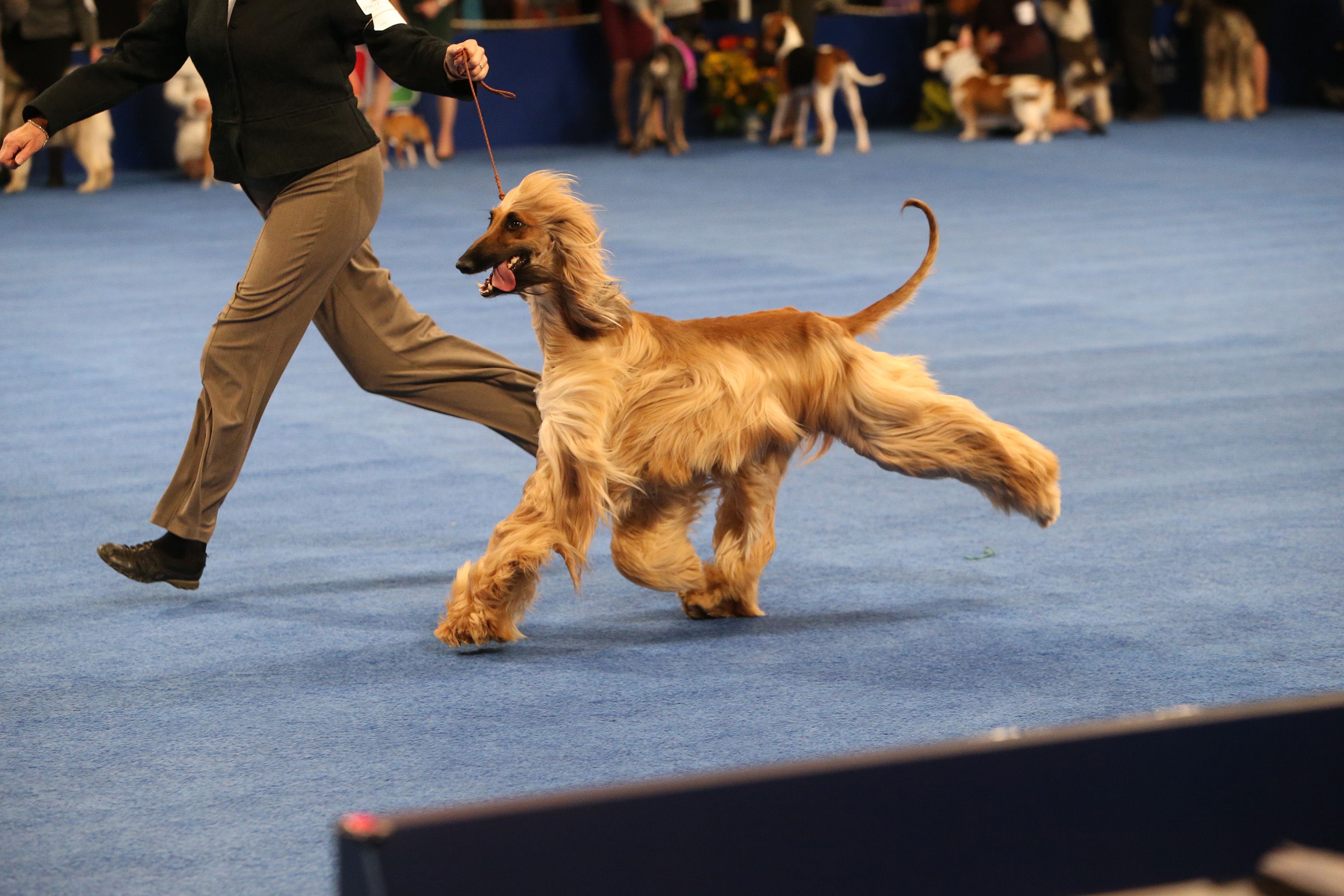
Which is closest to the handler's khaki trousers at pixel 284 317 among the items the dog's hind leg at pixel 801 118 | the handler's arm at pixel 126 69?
the handler's arm at pixel 126 69

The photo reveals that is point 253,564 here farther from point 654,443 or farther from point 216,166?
point 654,443

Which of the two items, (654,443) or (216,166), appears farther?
(216,166)

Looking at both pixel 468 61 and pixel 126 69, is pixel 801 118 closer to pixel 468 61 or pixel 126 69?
pixel 126 69

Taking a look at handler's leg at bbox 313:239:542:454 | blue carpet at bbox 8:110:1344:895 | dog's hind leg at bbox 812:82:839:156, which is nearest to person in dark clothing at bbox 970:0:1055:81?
dog's hind leg at bbox 812:82:839:156

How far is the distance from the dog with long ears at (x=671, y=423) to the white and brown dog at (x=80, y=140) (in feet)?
31.9

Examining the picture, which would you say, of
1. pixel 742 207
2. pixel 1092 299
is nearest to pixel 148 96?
pixel 742 207

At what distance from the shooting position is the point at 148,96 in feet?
43.3

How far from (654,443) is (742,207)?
25.8 feet

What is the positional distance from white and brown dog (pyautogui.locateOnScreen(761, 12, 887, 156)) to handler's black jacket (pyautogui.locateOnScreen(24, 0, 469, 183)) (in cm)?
1060

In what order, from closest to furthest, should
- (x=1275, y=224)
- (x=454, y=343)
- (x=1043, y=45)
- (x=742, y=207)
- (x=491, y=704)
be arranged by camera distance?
1. (x=491, y=704)
2. (x=454, y=343)
3. (x=1275, y=224)
4. (x=742, y=207)
5. (x=1043, y=45)

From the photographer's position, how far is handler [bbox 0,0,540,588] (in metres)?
3.35

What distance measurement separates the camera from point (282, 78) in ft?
11.0

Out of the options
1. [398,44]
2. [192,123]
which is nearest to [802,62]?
[192,123]

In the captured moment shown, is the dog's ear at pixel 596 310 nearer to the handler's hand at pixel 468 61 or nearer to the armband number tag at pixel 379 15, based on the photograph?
the handler's hand at pixel 468 61
